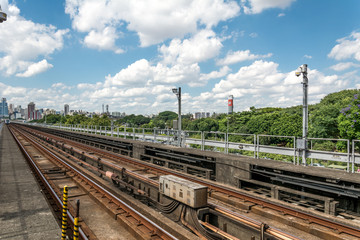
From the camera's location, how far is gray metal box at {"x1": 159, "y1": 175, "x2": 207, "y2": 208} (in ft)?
20.5

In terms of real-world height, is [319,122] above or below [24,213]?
above

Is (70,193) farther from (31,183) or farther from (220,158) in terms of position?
(220,158)

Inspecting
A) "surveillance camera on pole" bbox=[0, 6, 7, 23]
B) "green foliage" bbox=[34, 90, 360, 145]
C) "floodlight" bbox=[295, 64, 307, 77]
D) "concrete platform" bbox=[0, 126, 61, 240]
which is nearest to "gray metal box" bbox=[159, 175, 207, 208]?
"concrete platform" bbox=[0, 126, 61, 240]

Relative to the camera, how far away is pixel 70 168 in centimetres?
1378

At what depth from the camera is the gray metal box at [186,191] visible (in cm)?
624

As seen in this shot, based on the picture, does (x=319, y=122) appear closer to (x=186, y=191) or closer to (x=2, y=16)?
(x=186, y=191)

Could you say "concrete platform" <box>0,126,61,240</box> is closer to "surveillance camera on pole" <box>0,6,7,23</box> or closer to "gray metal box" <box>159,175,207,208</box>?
"gray metal box" <box>159,175,207,208</box>

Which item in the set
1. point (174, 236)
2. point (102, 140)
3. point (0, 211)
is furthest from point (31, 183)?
point (102, 140)

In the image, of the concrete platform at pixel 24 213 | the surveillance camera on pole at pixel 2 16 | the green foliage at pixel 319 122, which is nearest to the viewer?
the concrete platform at pixel 24 213

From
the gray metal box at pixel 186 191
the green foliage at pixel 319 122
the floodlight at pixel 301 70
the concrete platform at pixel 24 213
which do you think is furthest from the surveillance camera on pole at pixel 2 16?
the green foliage at pixel 319 122

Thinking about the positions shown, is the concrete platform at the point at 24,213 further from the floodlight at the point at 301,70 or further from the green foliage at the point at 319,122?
the green foliage at the point at 319,122

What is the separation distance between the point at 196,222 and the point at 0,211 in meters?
6.06

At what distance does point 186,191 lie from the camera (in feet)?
21.0

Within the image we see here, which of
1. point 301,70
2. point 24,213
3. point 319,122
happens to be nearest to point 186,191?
point 24,213
